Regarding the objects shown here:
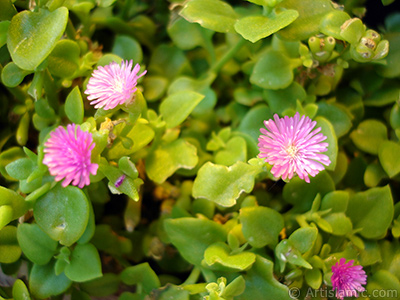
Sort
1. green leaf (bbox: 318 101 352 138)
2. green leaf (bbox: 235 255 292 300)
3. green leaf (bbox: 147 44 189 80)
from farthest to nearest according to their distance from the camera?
1. green leaf (bbox: 147 44 189 80)
2. green leaf (bbox: 318 101 352 138)
3. green leaf (bbox: 235 255 292 300)

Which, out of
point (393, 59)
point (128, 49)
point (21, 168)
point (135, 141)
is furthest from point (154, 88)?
point (393, 59)

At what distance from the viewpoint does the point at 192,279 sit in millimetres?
590

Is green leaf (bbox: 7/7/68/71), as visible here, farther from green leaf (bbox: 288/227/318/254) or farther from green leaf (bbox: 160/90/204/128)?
green leaf (bbox: 288/227/318/254)

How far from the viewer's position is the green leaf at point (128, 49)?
2.23 ft

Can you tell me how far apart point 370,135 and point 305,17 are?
22cm

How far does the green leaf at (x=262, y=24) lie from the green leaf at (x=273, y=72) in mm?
71

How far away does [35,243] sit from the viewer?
54 centimetres

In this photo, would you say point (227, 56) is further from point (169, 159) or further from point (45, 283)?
point (45, 283)

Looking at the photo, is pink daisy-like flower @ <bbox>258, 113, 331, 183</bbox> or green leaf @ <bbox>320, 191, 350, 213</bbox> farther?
green leaf @ <bbox>320, 191, 350, 213</bbox>

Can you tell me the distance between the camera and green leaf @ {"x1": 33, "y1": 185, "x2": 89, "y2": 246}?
49 cm

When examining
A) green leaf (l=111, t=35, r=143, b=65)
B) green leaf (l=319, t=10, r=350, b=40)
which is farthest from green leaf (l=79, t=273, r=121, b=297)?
green leaf (l=319, t=10, r=350, b=40)

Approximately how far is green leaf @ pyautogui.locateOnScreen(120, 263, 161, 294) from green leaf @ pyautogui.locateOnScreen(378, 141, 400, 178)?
36 cm

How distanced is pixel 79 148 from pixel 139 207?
0.85 feet

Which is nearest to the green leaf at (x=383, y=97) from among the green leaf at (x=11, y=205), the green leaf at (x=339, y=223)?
the green leaf at (x=339, y=223)
